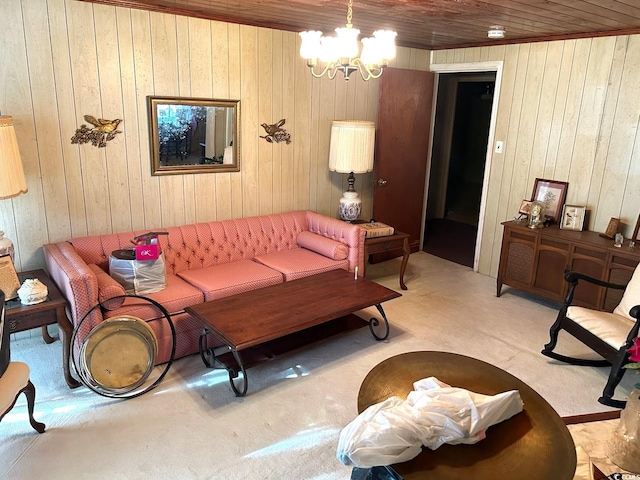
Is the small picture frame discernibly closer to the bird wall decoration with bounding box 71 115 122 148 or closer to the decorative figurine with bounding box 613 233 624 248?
the decorative figurine with bounding box 613 233 624 248

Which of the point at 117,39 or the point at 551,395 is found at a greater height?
the point at 117,39

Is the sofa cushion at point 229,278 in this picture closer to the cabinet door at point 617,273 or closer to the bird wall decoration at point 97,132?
the bird wall decoration at point 97,132

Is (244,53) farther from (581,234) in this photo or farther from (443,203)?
(443,203)

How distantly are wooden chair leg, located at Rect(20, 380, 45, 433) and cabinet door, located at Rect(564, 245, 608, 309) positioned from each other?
149 inches

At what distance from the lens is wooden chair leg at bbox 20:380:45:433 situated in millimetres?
2283

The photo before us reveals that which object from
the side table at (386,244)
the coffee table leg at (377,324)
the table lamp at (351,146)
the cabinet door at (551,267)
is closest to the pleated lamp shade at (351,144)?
the table lamp at (351,146)

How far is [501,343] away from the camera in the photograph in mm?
3494

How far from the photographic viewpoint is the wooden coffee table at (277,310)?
271cm

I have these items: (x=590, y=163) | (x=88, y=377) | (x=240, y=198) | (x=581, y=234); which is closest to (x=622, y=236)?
(x=581, y=234)

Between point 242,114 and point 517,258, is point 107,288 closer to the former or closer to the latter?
point 242,114

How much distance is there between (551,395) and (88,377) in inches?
107

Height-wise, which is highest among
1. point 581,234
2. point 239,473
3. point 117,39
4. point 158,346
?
point 117,39

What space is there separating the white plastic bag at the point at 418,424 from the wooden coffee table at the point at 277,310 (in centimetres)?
102

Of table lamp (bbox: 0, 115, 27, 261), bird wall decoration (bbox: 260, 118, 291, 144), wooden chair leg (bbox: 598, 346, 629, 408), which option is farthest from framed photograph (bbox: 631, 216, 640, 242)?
table lamp (bbox: 0, 115, 27, 261)
